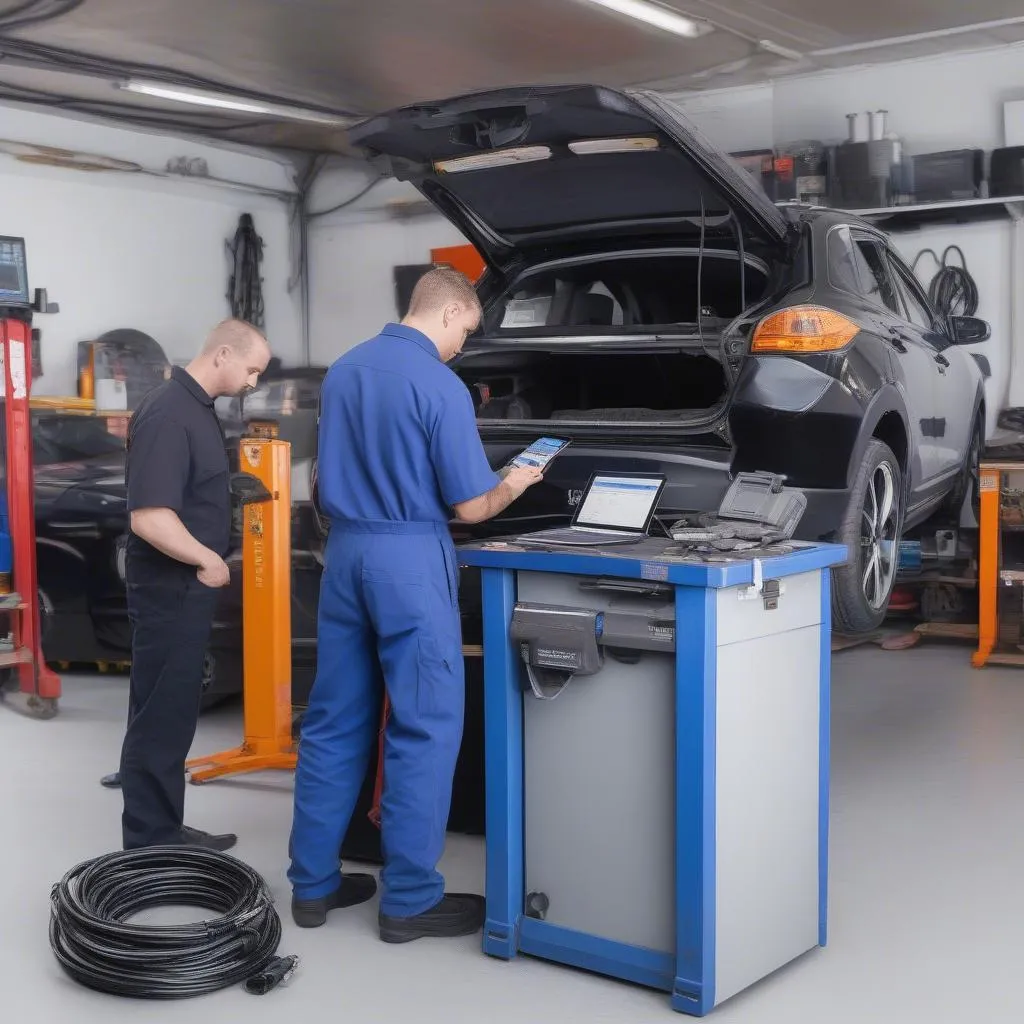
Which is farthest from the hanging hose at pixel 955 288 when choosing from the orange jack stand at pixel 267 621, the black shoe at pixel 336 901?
the black shoe at pixel 336 901

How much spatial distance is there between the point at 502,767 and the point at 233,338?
1.33 m

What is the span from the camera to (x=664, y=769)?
2361 mm

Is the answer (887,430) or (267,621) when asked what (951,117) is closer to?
(887,430)

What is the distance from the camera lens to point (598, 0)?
683cm

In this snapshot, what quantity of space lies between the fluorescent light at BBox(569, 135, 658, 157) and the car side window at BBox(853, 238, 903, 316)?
104 centimetres

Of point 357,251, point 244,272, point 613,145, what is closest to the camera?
point 613,145

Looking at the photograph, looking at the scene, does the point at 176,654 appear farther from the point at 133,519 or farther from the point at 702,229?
the point at 702,229

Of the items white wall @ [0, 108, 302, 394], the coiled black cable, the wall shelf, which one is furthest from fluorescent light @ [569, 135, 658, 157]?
white wall @ [0, 108, 302, 394]

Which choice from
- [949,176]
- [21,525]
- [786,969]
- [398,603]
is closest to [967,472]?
[949,176]

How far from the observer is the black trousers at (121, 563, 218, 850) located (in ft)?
9.94

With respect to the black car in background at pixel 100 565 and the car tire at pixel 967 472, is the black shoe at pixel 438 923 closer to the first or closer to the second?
the black car in background at pixel 100 565

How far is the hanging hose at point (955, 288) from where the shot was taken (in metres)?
7.19

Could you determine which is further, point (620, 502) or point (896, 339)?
point (896, 339)

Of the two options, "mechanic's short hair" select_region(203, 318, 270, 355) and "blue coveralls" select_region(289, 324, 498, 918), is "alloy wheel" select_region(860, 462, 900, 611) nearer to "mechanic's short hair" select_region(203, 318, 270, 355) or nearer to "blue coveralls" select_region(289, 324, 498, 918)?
"blue coveralls" select_region(289, 324, 498, 918)
